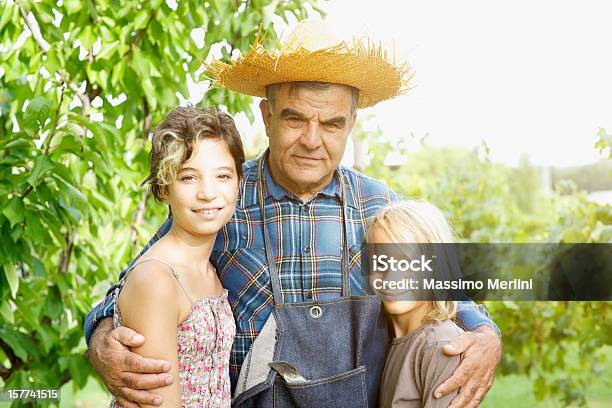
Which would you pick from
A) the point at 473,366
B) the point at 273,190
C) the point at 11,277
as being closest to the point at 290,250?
the point at 273,190

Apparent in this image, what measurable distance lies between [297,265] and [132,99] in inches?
30.7

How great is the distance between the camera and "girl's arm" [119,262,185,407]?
127 cm

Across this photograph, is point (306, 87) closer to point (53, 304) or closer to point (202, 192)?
point (202, 192)

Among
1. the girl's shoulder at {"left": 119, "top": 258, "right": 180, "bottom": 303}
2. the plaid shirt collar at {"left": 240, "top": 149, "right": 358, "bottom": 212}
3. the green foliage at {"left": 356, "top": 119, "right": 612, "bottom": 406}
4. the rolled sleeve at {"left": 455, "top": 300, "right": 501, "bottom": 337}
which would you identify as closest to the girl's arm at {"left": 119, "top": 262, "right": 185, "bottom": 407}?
the girl's shoulder at {"left": 119, "top": 258, "right": 180, "bottom": 303}

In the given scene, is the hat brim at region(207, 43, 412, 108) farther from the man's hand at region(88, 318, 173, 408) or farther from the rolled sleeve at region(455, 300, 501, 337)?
the man's hand at region(88, 318, 173, 408)

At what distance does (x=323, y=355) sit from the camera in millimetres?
1492

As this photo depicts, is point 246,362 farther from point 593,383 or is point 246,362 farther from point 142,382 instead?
point 593,383

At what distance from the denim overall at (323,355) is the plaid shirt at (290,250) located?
0.05 m

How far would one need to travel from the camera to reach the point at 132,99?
2074 millimetres

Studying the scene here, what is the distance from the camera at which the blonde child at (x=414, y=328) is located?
4.55 ft

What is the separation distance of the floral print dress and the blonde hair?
37cm

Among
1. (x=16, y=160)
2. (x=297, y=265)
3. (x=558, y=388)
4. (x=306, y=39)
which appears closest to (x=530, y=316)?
(x=558, y=388)

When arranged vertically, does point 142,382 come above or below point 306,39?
below

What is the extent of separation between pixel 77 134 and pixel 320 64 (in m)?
0.66
